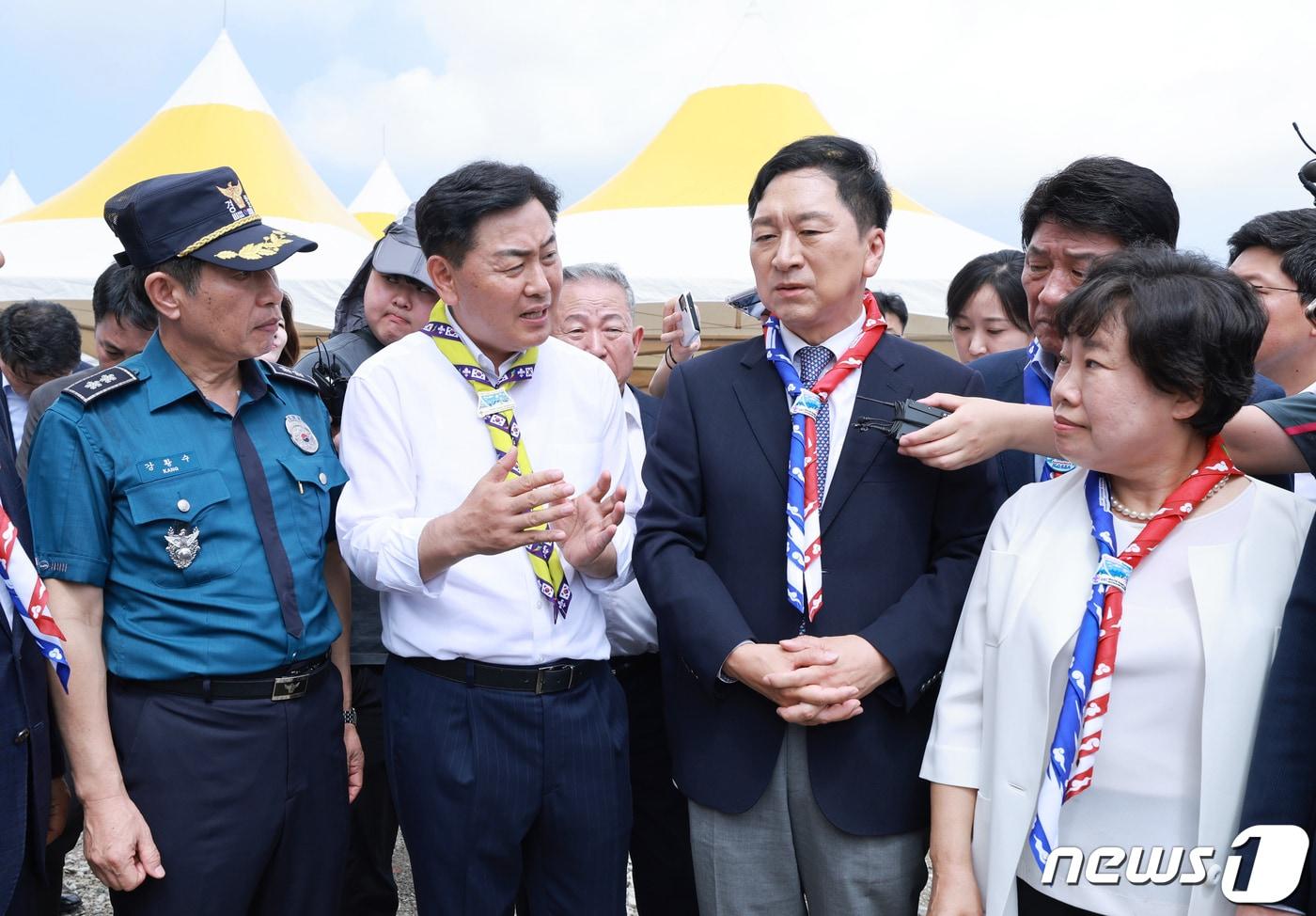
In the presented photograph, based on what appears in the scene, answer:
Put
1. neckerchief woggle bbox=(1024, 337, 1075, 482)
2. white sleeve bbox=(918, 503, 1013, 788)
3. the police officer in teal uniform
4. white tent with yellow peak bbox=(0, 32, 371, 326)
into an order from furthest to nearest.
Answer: white tent with yellow peak bbox=(0, 32, 371, 326) < neckerchief woggle bbox=(1024, 337, 1075, 482) < the police officer in teal uniform < white sleeve bbox=(918, 503, 1013, 788)

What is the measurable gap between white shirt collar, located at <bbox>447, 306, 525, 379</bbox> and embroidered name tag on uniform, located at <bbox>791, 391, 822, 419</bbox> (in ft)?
2.34

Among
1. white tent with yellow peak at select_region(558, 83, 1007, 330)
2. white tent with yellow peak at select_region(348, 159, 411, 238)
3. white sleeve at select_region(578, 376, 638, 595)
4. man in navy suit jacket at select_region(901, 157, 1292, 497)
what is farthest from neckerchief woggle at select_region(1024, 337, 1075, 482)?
white tent with yellow peak at select_region(348, 159, 411, 238)

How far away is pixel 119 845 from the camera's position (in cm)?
206

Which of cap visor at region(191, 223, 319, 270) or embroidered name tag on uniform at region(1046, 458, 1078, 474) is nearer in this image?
embroidered name tag on uniform at region(1046, 458, 1078, 474)

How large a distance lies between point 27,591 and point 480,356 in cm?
102

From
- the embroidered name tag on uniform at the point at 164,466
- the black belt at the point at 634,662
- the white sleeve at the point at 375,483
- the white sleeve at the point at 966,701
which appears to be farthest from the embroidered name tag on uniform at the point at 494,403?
the white sleeve at the point at 966,701

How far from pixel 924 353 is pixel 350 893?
250cm

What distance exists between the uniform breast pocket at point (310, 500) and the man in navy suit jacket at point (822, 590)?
76 cm

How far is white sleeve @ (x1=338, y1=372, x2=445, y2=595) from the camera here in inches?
85.4

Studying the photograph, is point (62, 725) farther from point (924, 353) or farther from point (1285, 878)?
point (1285, 878)

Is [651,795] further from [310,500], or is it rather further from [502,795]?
[310,500]

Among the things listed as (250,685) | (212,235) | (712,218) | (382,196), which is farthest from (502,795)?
(382,196)

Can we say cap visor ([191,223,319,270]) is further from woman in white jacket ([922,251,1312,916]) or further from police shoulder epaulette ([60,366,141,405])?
woman in white jacket ([922,251,1312,916])

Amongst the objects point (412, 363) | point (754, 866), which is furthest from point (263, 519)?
point (754, 866)
